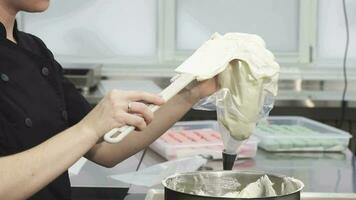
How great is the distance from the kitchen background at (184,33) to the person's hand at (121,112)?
1.81 meters

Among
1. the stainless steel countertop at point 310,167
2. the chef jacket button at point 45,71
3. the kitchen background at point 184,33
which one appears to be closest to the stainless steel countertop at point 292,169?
the stainless steel countertop at point 310,167

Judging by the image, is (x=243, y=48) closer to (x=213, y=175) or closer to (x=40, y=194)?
(x=213, y=175)

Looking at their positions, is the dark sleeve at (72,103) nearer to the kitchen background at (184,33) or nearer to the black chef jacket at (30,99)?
the black chef jacket at (30,99)

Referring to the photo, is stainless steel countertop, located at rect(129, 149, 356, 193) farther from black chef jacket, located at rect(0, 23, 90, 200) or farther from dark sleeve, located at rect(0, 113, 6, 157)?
Answer: dark sleeve, located at rect(0, 113, 6, 157)

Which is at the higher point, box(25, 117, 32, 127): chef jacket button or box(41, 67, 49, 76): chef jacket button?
box(41, 67, 49, 76): chef jacket button

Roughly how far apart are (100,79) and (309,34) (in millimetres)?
981

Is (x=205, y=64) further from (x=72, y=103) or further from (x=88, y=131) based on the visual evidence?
(x=72, y=103)

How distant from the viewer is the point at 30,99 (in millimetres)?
1280

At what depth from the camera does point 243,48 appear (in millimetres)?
1187

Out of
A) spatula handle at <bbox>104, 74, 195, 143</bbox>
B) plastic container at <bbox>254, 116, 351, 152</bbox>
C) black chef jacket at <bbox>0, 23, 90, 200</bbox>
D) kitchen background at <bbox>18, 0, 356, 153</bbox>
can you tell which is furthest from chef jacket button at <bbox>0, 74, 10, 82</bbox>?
kitchen background at <bbox>18, 0, 356, 153</bbox>

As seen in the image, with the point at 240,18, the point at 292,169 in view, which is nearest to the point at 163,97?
the point at 292,169

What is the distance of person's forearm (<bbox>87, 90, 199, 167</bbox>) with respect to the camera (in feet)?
4.52

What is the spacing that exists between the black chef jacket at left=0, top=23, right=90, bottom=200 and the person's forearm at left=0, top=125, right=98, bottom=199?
16cm

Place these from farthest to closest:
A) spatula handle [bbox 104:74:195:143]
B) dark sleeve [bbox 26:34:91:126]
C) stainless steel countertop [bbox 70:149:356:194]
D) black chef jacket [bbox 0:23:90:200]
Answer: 1. stainless steel countertop [bbox 70:149:356:194]
2. dark sleeve [bbox 26:34:91:126]
3. black chef jacket [bbox 0:23:90:200]
4. spatula handle [bbox 104:74:195:143]
